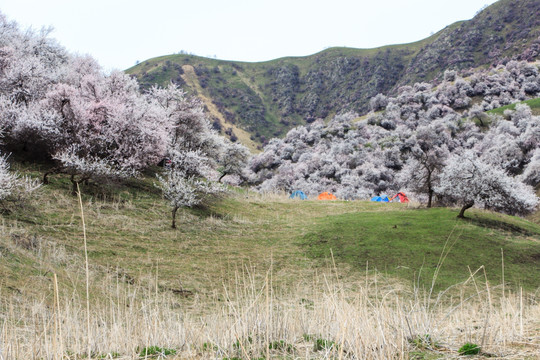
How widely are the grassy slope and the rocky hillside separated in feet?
300

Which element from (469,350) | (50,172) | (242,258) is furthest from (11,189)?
(469,350)

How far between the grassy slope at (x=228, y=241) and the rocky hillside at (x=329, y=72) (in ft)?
300

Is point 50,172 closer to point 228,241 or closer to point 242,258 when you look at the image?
point 228,241

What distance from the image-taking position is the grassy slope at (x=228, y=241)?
13.1 metres

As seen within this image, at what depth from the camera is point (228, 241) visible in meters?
19.3

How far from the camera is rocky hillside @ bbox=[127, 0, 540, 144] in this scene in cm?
10912

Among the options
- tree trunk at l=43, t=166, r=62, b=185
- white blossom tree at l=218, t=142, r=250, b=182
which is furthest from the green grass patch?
white blossom tree at l=218, t=142, r=250, b=182

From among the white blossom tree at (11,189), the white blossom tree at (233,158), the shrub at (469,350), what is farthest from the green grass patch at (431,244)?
the white blossom tree at (233,158)

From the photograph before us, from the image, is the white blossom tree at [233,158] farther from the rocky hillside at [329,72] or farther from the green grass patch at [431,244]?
the rocky hillside at [329,72]

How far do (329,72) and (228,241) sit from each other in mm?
159339

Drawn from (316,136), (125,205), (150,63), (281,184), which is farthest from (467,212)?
(150,63)

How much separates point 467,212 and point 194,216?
1927 centimetres

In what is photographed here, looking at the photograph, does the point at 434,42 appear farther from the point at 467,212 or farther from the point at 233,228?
the point at 233,228

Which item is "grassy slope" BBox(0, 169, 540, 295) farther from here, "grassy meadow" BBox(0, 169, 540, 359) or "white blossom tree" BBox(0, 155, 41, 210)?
"white blossom tree" BBox(0, 155, 41, 210)
